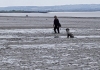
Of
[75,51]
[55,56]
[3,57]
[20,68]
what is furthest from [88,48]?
[20,68]

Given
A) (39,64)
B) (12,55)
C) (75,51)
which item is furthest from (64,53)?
(39,64)

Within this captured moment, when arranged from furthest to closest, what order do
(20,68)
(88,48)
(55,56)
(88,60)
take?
(88,48), (55,56), (88,60), (20,68)

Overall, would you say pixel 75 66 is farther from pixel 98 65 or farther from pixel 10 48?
pixel 10 48

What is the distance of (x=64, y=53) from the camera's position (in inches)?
832

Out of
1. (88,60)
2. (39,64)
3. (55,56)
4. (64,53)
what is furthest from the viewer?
(64,53)

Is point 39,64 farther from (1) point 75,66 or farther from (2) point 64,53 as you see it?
(2) point 64,53

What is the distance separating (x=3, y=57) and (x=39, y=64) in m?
2.94

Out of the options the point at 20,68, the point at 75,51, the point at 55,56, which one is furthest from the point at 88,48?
the point at 20,68

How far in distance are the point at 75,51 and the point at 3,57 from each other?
439 cm

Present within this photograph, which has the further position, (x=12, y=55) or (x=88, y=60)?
(x=12, y=55)

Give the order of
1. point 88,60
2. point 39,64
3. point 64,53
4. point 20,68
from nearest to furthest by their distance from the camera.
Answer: point 20,68 → point 39,64 → point 88,60 → point 64,53

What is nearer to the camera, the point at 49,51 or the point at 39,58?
the point at 39,58

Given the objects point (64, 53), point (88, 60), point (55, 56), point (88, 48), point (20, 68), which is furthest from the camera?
point (88, 48)

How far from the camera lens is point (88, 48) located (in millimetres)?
23500
